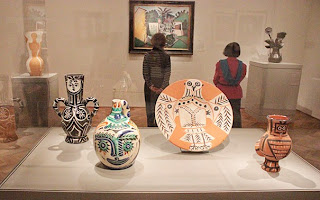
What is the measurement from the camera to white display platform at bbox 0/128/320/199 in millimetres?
1151

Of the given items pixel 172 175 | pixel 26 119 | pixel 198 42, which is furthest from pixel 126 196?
pixel 26 119

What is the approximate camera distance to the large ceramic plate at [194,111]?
158 centimetres

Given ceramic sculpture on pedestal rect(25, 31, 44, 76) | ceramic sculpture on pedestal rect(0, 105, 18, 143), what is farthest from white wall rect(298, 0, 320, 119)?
ceramic sculpture on pedestal rect(0, 105, 18, 143)

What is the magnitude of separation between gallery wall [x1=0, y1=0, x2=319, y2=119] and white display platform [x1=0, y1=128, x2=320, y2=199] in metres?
0.70

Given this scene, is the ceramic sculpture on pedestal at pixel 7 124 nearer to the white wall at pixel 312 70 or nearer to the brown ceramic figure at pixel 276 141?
the brown ceramic figure at pixel 276 141

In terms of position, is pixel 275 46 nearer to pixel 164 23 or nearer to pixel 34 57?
pixel 164 23

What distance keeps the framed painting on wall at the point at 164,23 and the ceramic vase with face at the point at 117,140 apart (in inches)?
36.2

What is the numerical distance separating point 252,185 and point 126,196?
0.52m

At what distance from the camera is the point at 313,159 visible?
221 cm

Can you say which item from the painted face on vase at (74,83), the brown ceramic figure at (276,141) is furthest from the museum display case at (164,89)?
the brown ceramic figure at (276,141)

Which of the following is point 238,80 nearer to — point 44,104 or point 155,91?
point 155,91

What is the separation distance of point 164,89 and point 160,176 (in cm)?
53

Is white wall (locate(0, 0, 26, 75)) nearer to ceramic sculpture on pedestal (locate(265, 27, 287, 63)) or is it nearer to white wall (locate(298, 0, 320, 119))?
ceramic sculpture on pedestal (locate(265, 27, 287, 63))

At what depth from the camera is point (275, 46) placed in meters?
2.12
